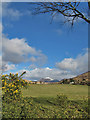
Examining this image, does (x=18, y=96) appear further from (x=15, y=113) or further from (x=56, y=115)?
(x=56, y=115)

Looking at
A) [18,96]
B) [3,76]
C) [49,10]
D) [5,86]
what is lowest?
[18,96]

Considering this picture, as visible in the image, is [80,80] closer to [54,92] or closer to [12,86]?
[54,92]

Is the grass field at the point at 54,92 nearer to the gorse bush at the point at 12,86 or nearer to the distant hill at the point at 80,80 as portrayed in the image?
the gorse bush at the point at 12,86

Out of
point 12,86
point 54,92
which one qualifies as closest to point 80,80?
point 54,92

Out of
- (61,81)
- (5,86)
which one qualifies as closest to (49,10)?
(5,86)

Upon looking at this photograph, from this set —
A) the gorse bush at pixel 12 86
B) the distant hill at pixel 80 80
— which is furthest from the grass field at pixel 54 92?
the distant hill at pixel 80 80

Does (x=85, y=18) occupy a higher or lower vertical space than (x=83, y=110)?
higher

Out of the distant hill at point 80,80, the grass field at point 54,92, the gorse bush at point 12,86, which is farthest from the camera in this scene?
the distant hill at point 80,80

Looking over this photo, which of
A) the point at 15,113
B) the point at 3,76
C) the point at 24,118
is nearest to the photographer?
the point at 24,118
